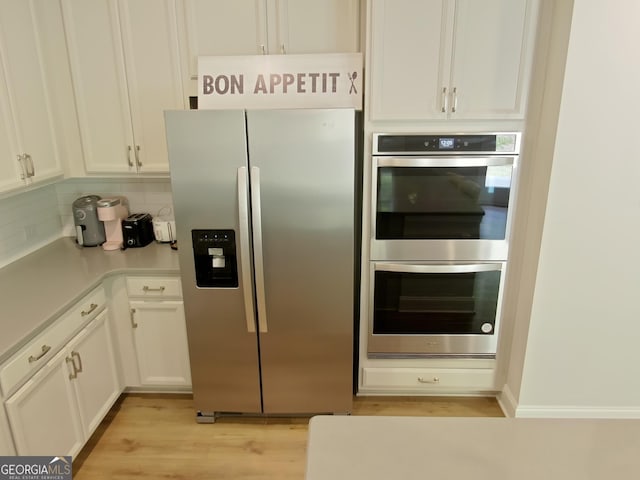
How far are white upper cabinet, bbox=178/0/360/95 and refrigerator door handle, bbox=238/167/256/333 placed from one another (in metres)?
0.79

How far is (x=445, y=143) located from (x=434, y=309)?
89 cm

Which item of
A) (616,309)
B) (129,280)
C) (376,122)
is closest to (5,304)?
(129,280)

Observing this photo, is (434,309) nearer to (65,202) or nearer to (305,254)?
(305,254)

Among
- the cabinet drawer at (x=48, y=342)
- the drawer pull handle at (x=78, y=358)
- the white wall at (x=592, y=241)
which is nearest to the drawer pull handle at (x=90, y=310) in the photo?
the cabinet drawer at (x=48, y=342)

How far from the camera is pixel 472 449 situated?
91 cm

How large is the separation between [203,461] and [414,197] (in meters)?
1.69

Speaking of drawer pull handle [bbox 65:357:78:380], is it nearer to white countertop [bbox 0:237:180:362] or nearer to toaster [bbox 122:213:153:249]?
white countertop [bbox 0:237:180:362]

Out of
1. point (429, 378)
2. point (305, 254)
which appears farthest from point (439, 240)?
point (429, 378)

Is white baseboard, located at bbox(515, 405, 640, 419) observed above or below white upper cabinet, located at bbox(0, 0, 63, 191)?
below

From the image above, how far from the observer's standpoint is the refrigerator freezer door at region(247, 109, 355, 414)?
201 centimetres

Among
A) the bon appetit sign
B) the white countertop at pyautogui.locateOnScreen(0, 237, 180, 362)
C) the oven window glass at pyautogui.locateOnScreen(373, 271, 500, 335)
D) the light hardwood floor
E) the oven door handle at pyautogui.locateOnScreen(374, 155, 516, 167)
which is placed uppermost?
the bon appetit sign

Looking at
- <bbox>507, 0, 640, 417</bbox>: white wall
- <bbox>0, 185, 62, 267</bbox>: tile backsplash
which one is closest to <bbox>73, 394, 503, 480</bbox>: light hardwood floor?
<bbox>507, 0, 640, 417</bbox>: white wall

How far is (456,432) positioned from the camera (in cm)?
96

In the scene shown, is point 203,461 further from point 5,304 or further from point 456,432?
point 456,432
